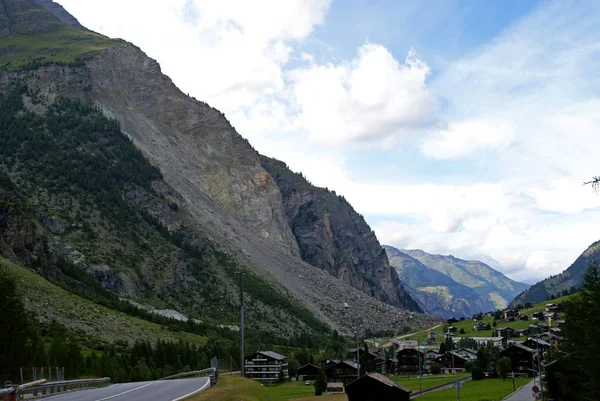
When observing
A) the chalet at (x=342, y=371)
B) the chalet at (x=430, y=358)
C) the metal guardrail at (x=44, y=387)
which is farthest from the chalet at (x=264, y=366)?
the metal guardrail at (x=44, y=387)

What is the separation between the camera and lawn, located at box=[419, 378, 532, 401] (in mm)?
81206

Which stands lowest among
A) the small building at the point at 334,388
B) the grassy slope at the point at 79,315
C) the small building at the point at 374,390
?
the small building at the point at 334,388

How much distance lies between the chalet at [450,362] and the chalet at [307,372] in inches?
1255

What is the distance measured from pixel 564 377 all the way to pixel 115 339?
9300 centimetres

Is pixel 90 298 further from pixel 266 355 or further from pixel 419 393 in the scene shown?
pixel 419 393

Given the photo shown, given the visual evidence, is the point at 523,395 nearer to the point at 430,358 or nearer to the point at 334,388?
the point at 334,388

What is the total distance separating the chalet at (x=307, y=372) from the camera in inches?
5433

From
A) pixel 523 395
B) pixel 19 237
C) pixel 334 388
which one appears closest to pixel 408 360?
pixel 334 388

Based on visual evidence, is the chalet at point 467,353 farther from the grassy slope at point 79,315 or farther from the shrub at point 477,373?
the grassy slope at point 79,315

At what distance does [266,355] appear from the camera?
5162 inches

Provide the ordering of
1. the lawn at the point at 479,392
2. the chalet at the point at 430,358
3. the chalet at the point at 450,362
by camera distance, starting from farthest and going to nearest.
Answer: the chalet at the point at 430,358, the chalet at the point at 450,362, the lawn at the point at 479,392

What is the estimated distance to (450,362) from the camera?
15050cm

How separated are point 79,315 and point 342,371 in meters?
55.9

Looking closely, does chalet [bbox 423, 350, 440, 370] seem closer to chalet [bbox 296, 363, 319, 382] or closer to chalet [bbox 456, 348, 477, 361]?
chalet [bbox 456, 348, 477, 361]
